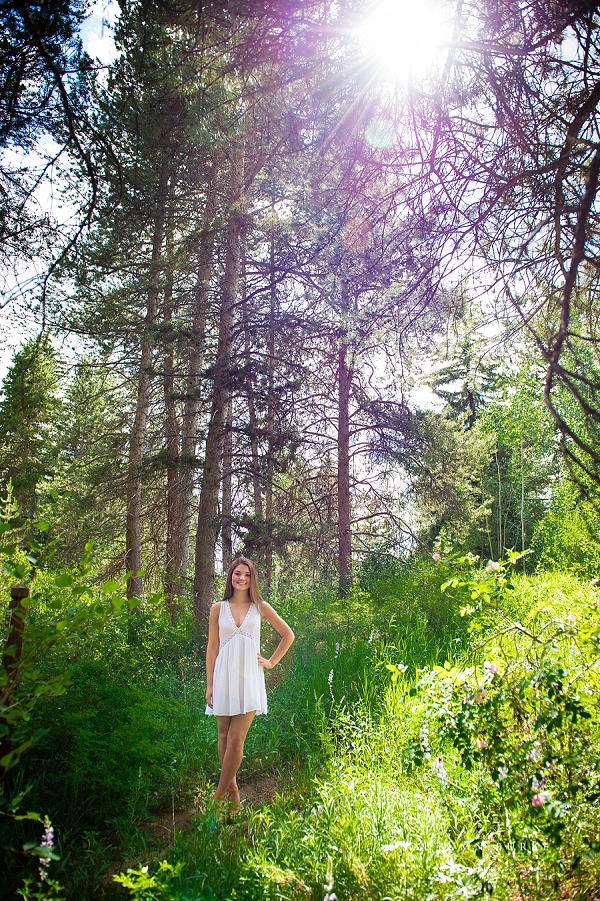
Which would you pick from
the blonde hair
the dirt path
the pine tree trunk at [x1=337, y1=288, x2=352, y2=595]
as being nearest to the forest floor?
the dirt path

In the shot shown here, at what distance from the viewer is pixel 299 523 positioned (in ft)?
36.3

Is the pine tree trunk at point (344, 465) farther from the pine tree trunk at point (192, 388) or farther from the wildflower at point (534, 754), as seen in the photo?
the wildflower at point (534, 754)

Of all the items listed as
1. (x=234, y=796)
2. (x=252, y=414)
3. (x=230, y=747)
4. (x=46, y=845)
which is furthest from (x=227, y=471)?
(x=46, y=845)

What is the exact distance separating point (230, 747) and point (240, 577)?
45.0 inches

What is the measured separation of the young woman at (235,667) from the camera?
4059mm

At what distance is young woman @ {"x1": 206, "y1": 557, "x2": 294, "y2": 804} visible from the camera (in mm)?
4059

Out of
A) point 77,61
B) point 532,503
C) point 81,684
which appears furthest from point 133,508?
point 532,503

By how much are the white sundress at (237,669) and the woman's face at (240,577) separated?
0.16 meters

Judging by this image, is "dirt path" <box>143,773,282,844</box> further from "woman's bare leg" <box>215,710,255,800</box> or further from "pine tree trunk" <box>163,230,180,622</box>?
"pine tree trunk" <box>163,230,180,622</box>

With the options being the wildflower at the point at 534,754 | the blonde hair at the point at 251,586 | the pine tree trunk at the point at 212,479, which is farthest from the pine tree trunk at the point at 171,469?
the wildflower at the point at 534,754

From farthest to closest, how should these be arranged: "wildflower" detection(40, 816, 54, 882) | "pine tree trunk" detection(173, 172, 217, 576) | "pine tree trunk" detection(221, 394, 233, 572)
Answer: "pine tree trunk" detection(173, 172, 217, 576)
"pine tree trunk" detection(221, 394, 233, 572)
"wildflower" detection(40, 816, 54, 882)

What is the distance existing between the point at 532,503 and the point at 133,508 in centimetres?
1628

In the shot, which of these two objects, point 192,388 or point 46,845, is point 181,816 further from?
point 192,388

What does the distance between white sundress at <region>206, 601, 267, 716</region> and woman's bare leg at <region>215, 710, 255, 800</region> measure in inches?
2.9
